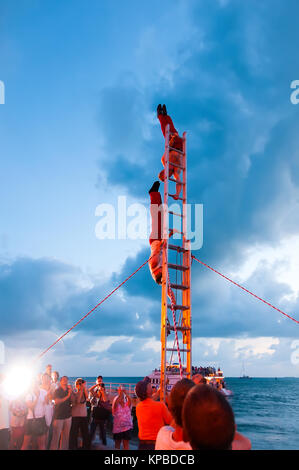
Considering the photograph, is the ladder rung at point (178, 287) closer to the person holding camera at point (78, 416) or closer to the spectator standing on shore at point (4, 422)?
the person holding camera at point (78, 416)

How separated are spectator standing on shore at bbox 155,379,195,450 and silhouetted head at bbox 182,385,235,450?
79cm

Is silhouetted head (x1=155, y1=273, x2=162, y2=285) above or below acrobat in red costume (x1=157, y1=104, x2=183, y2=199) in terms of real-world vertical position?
below

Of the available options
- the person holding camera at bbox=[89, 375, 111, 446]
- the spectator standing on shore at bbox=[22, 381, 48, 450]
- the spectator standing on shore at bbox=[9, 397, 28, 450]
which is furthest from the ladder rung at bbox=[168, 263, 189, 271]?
the spectator standing on shore at bbox=[9, 397, 28, 450]

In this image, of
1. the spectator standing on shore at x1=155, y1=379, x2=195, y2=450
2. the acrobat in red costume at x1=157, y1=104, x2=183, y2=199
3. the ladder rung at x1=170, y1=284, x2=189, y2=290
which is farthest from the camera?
the acrobat in red costume at x1=157, y1=104, x2=183, y2=199

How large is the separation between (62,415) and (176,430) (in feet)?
19.8

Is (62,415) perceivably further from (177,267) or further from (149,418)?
(177,267)

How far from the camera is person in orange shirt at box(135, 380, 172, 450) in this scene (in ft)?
14.2

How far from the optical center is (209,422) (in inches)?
69.4

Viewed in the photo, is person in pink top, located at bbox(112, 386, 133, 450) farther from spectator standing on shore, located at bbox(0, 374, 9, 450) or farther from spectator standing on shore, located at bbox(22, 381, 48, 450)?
spectator standing on shore, located at bbox(0, 374, 9, 450)

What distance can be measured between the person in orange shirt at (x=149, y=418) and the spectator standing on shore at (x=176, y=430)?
171cm

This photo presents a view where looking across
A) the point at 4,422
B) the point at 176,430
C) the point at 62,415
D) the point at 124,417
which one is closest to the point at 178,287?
the point at 124,417

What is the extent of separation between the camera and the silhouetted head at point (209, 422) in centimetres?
176
